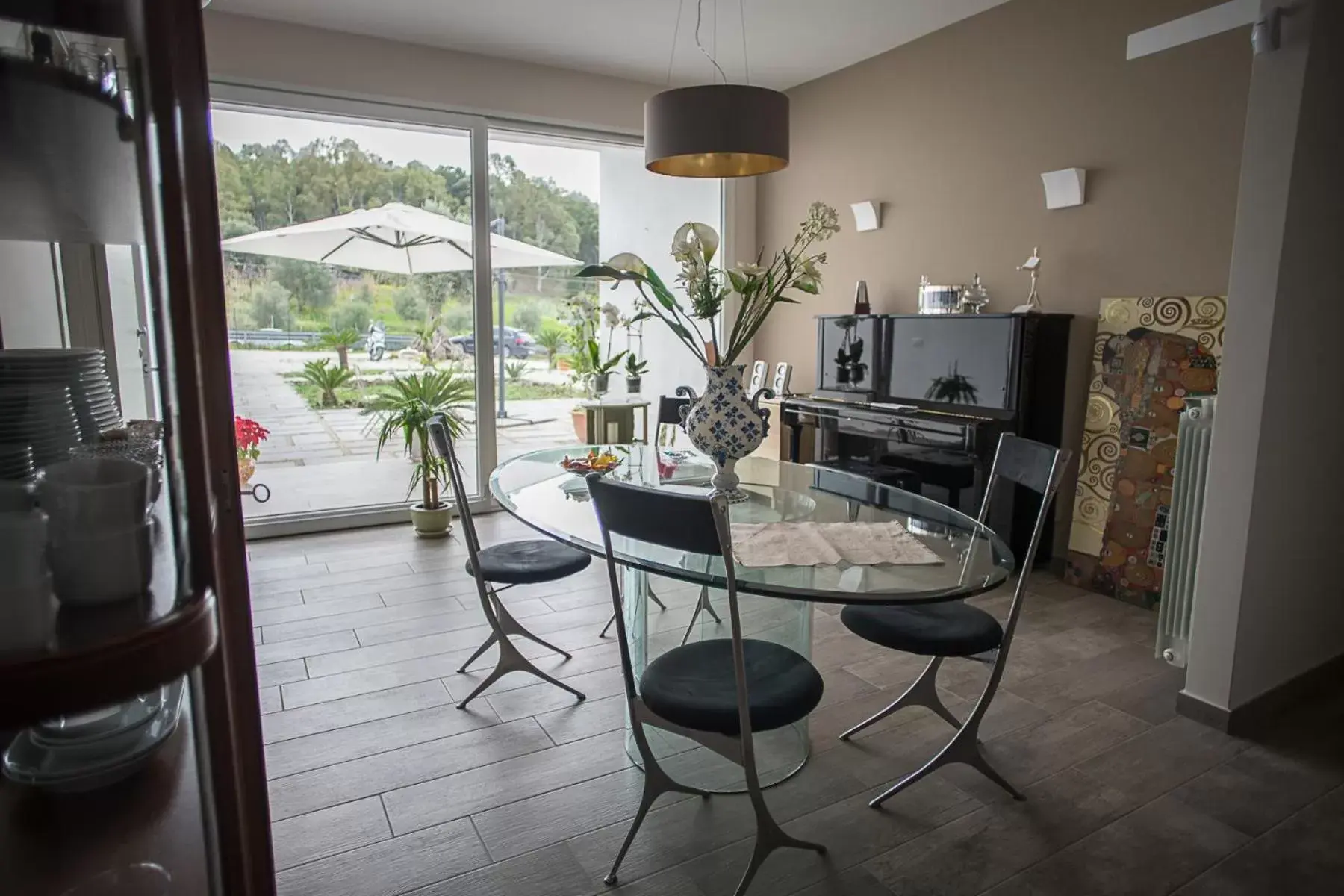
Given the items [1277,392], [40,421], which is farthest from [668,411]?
[40,421]

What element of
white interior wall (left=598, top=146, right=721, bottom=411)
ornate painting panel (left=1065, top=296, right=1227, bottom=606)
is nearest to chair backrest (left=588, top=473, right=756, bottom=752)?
ornate painting panel (left=1065, top=296, right=1227, bottom=606)

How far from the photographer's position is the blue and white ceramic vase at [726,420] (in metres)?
2.50

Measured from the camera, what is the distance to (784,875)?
1860mm

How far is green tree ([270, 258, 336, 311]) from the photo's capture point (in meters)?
4.60

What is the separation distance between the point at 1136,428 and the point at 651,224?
3.73 m

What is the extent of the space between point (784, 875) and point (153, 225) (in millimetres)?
1814

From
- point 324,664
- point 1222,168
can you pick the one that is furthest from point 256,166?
point 1222,168

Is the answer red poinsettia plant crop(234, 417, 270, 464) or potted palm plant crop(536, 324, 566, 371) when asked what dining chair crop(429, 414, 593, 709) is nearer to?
red poinsettia plant crop(234, 417, 270, 464)

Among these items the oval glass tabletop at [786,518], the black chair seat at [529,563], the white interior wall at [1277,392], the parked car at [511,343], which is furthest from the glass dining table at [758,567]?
the parked car at [511,343]

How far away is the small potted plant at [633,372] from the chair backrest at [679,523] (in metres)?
3.95

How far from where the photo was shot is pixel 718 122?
7.61ft

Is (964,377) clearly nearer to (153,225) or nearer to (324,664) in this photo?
(324,664)

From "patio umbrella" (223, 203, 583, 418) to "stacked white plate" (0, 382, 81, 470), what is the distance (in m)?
4.23

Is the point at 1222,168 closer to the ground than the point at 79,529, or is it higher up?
higher up
